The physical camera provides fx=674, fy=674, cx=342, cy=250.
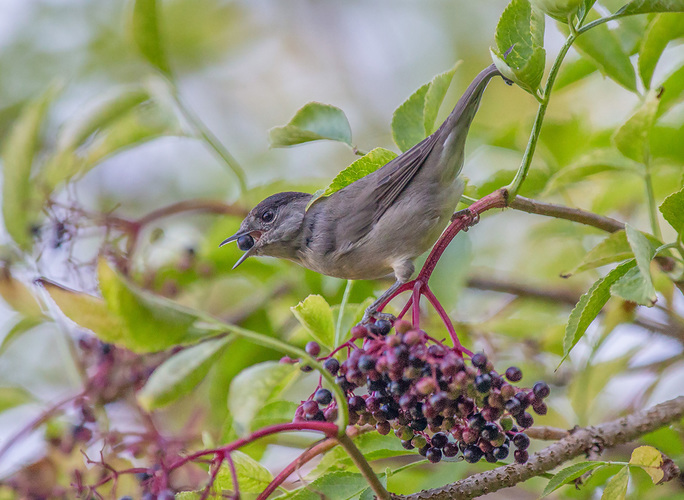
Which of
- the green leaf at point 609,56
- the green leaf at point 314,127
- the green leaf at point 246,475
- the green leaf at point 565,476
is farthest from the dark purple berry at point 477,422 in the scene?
the green leaf at point 609,56

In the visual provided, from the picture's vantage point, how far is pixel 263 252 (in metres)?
2.91

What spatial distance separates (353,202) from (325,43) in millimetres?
5169

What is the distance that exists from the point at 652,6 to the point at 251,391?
1362mm

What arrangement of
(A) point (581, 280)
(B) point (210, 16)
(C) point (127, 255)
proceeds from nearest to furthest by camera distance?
1. (C) point (127, 255)
2. (A) point (581, 280)
3. (B) point (210, 16)

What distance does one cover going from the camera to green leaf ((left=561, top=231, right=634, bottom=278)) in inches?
75.8

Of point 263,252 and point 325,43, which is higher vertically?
point 325,43

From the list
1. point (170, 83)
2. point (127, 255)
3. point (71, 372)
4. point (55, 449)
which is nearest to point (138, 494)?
point (55, 449)

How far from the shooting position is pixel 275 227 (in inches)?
113

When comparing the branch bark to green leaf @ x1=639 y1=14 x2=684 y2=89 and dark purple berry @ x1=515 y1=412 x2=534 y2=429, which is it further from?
green leaf @ x1=639 y1=14 x2=684 y2=89

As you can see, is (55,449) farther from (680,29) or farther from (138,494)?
(680,29)

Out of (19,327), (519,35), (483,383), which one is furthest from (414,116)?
(19,327)

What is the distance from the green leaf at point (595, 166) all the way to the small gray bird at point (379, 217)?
0.37 m

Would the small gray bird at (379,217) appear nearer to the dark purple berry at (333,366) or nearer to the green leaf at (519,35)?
the green leaf at (519,35)

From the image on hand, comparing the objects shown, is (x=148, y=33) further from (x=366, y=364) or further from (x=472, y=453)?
(x=472, y=453)
